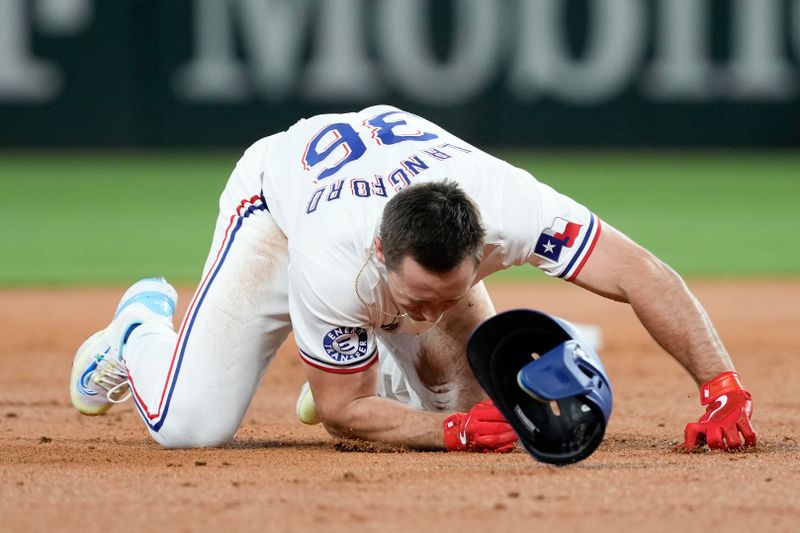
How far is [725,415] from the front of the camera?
4.16 meters

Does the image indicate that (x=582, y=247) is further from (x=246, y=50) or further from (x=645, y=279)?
(x=246, y=50)

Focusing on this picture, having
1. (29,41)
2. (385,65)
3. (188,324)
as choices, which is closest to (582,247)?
(188,324)

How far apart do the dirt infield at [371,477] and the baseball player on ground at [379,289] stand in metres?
0.14

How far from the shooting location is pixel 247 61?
15.1 metres

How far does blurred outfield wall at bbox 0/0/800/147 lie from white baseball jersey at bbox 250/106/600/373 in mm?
10756

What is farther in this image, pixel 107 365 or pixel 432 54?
pixel 432 54

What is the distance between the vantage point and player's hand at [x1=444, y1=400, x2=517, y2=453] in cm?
420

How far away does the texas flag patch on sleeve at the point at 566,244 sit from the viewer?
163 inches

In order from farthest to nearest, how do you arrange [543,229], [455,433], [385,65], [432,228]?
[385,65] < [455,433] < [543,229] < [432,228]

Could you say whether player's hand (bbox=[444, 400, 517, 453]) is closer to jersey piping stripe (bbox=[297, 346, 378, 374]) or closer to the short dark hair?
jersey piping stripe (bbox=[297, 346, 378, 374])

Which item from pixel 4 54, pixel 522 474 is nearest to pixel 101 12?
pixel 4 54

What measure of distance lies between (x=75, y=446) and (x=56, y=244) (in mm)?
6206

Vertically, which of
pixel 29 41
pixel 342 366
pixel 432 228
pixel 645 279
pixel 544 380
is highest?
pixel 432 228

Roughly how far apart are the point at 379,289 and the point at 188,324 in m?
1.02
